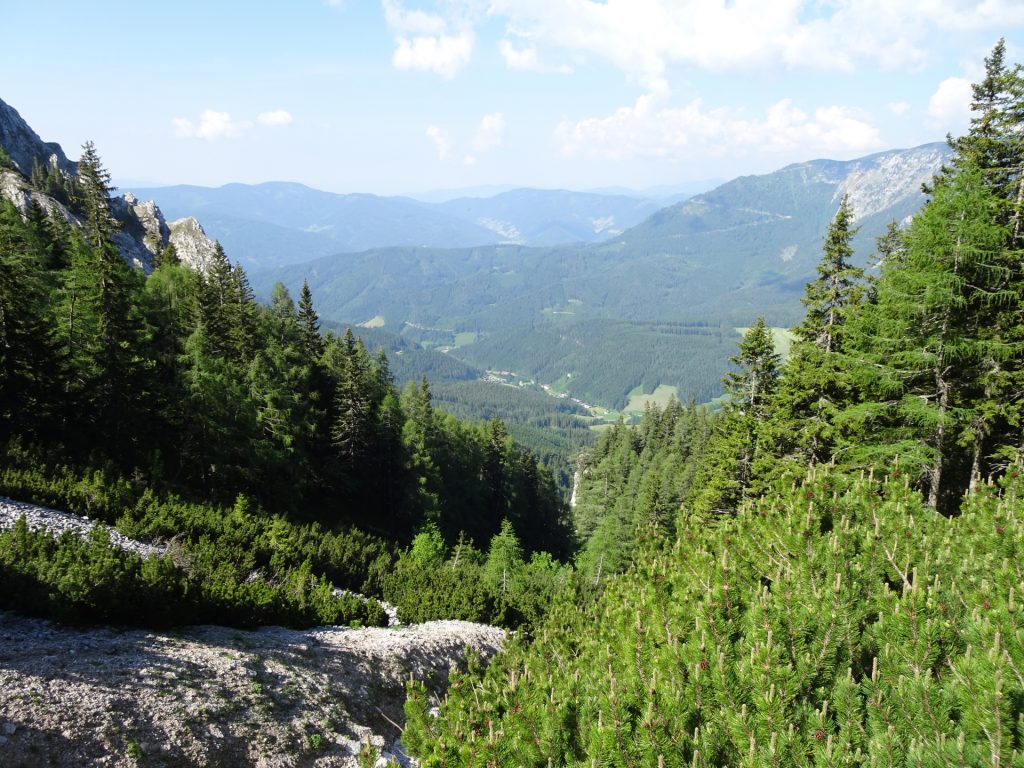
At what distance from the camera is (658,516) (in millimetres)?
37594

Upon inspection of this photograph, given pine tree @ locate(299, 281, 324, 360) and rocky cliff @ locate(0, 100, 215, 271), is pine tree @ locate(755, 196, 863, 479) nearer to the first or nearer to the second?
pine tree @ locate(299, 281, 324, 360)

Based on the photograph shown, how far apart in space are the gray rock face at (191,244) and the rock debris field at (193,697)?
82.6 m

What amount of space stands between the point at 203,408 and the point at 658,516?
28.3 meters

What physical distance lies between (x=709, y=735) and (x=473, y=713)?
3514 millimetres

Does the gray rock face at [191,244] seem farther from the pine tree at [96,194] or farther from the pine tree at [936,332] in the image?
the pine tree at [936,332]

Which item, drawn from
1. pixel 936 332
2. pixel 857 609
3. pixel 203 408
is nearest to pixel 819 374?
pixel 936 332

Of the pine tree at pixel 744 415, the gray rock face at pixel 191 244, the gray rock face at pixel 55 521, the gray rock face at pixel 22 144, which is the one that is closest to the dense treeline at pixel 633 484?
the pine tree at pixel 744 415

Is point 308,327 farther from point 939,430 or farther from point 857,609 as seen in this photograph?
point 857,609

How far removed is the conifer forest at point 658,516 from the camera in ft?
15.7

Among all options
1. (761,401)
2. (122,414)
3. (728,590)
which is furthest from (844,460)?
(122,414)

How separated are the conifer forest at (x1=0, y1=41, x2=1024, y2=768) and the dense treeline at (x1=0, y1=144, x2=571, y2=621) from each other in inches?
7.0

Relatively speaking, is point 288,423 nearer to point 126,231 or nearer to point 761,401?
point 761,401

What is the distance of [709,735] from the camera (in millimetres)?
4566

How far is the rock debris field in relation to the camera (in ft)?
27.4
